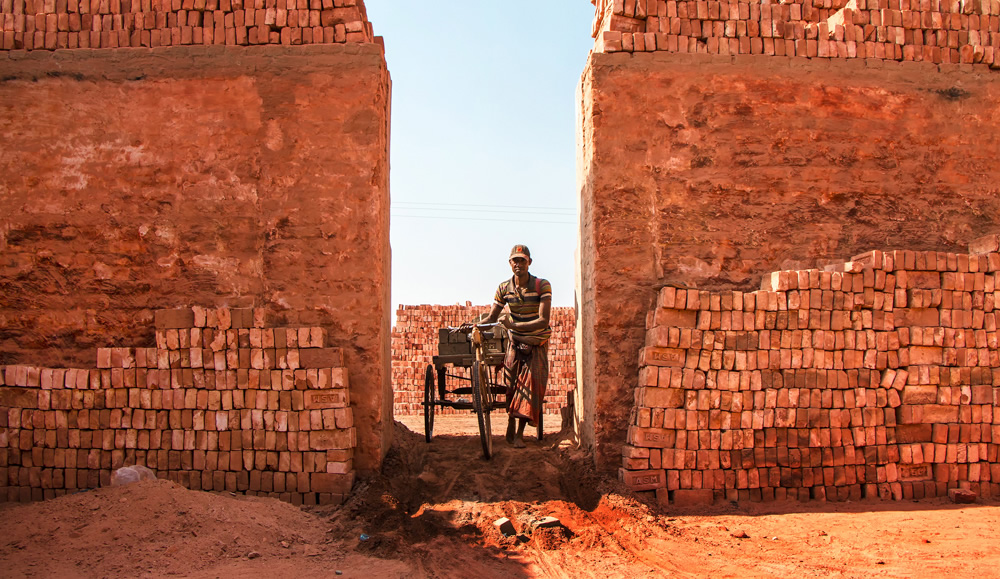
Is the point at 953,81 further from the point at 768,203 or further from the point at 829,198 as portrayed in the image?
the point at 768,203

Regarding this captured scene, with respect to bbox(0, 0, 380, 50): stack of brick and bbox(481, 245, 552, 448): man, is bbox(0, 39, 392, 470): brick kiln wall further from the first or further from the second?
bbox(481, 245, 552, 448): man

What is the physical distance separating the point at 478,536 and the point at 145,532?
7.26ft

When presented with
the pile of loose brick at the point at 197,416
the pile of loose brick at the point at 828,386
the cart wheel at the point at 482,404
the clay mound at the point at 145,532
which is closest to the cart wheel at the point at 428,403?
the cart wheel at the point at 482,404

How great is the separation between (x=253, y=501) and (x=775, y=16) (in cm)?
613

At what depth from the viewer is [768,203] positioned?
20.5 feet

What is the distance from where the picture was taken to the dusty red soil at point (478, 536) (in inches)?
170

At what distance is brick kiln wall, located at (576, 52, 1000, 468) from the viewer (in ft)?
19.8

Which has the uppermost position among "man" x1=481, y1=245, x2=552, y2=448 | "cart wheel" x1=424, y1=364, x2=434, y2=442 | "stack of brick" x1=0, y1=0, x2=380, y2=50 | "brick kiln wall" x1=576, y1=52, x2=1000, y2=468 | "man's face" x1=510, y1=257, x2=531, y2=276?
"stack of brick" x1=0, y1=0, x2=380, y2=50

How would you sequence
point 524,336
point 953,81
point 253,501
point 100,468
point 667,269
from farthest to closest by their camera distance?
point 524,336
point 953,81
point 667,269
point 100,468
point 253,501

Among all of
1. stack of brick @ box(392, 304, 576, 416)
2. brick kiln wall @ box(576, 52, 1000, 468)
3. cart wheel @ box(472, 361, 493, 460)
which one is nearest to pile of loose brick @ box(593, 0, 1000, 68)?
brick kiln wall @ box(576, 52, 1000, 468)

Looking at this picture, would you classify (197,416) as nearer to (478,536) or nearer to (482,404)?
(482,404)

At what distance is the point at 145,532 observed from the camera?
4531 mm

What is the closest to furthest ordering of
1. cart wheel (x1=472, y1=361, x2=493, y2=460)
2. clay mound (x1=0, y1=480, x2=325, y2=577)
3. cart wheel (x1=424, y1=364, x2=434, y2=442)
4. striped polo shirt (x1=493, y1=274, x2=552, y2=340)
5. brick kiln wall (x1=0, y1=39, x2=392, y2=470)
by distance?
clay mound (x1=0, y1=480, x2=325, y2=577)
brick kiln wall (x1=0, y1=39, x2=392, y2=470)
cart wheel (x1=472, y1=361, x2=493, y2=460)
striped polo shirt (x1=493, y1=274, x2=552, y2=340)
cart wheel (x1=424, y1=364, x2=434, y2=442)

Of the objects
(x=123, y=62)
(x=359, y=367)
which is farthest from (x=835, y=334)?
(x=123, y=62)
